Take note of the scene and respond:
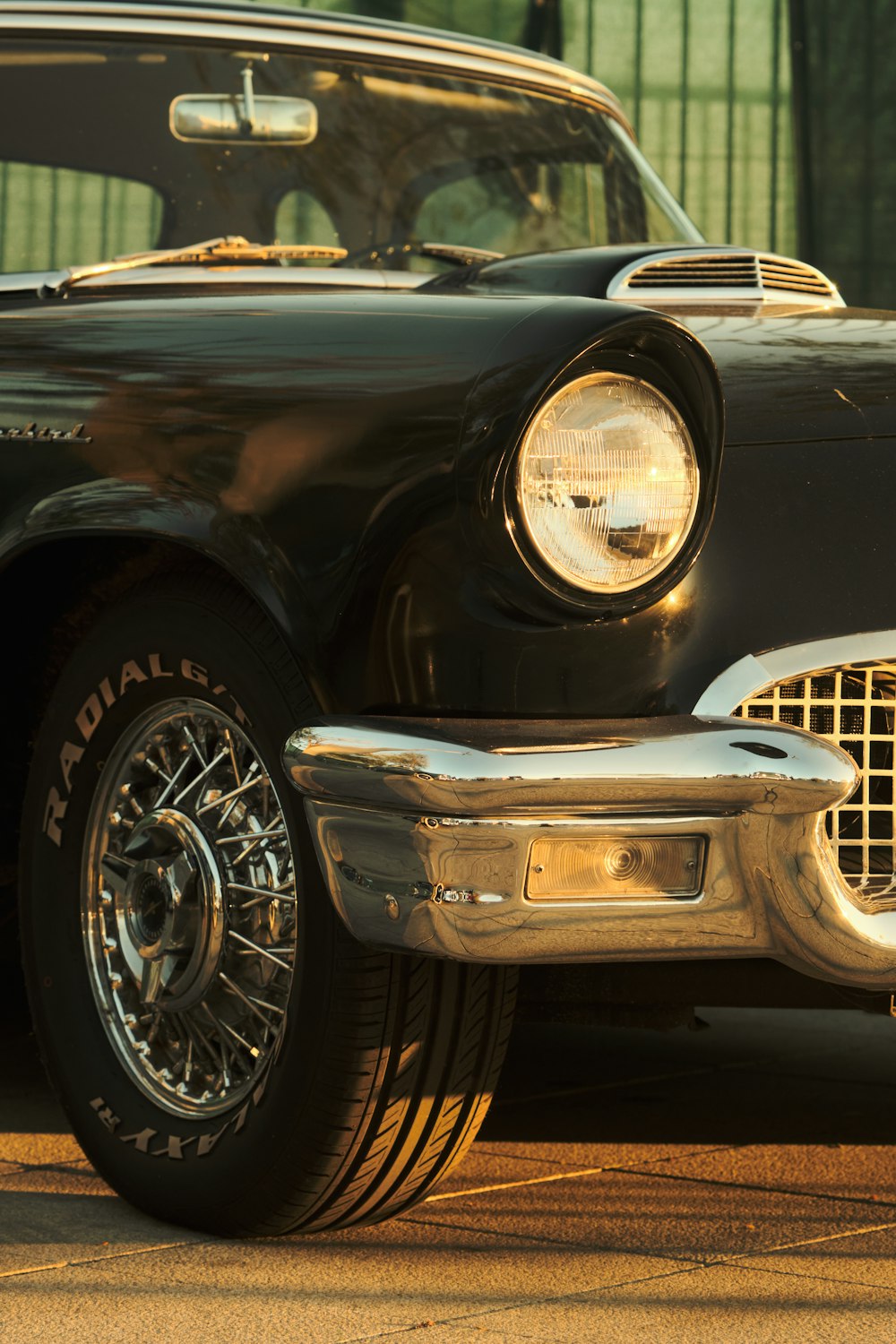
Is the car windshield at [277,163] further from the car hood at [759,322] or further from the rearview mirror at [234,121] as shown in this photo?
the car hood at [759,322]

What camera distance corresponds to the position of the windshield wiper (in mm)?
3486

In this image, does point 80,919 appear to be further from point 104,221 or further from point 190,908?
point 104,221

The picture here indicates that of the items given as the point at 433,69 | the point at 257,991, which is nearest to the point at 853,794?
the point at 257,991

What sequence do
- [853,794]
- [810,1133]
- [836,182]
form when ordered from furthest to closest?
1. [836,182]
2. [810,1133]
3. [853,794]

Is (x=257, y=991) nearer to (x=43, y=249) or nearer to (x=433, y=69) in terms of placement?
(x=43, y=249)

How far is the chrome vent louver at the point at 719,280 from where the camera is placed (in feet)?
10.9

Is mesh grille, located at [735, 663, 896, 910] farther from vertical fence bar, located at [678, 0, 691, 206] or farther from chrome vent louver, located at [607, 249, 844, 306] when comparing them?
vertical fence bar, located at [678, 0, 691, 206]

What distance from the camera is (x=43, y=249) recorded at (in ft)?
12.6

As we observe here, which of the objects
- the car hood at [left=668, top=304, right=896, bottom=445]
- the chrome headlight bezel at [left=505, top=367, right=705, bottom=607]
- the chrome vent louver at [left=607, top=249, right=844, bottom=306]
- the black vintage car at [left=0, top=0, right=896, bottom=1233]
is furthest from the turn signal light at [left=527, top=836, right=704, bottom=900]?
the chrome vent louver at [left=607, top=249, right=844, bottom=306]

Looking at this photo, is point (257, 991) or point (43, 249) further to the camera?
point (43, 249)

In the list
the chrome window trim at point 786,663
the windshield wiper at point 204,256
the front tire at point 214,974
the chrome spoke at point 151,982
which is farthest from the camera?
the windshield wiper at point 204,256

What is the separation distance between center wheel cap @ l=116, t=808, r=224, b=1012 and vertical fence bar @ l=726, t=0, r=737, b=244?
9.19 meters

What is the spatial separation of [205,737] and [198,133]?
166 centimetres

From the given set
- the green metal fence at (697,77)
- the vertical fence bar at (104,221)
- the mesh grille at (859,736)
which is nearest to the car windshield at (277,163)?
the vertical fence bar at (104,221)
